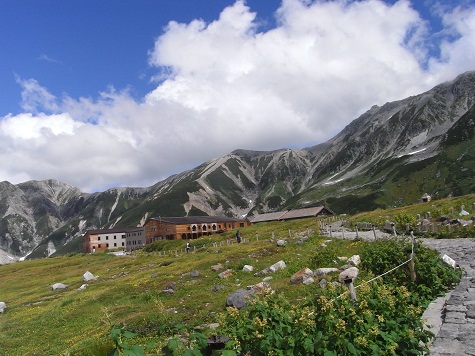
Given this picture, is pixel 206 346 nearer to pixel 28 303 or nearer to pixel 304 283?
pixel 304 283

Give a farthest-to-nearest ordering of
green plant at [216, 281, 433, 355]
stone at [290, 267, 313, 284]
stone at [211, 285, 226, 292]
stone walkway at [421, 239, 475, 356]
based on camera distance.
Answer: stone at [211, 285, 226, 292], stone at [290, 267, 313, 284], stone walkway at [421, 239, 475, 356], green plant at [216, 281, 433, 355]

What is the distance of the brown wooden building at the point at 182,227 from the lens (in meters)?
157

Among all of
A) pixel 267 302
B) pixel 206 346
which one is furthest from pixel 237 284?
pixel 206 346

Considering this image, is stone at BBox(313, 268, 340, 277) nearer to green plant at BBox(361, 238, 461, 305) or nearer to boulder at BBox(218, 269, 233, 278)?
green plant at BBox(361, 238, 461, 305)

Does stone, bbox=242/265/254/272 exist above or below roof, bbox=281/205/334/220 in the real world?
below

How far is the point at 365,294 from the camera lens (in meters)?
10.5

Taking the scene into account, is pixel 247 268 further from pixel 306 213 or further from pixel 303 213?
pixel 303 213

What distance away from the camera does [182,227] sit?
6196 inches

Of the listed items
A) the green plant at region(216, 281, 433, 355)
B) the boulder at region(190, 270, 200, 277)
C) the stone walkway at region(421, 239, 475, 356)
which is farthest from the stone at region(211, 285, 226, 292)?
the green plant at region(216, 281, 433, 355)

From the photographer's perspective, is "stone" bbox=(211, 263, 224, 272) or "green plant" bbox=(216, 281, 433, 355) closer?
"green plant" bbox=(216, 281, 433, 355)

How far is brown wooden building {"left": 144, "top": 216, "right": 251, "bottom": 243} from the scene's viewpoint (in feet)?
514

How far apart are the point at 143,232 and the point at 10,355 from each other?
553ft

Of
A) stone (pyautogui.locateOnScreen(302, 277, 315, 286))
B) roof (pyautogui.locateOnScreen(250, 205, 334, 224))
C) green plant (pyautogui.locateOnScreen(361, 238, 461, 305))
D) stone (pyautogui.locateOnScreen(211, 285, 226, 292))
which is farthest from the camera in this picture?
roof (pyautogui.locateOnScreen(250, 205, 334, 224))

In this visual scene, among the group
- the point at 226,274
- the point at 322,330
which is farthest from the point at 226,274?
the point at 322,330
